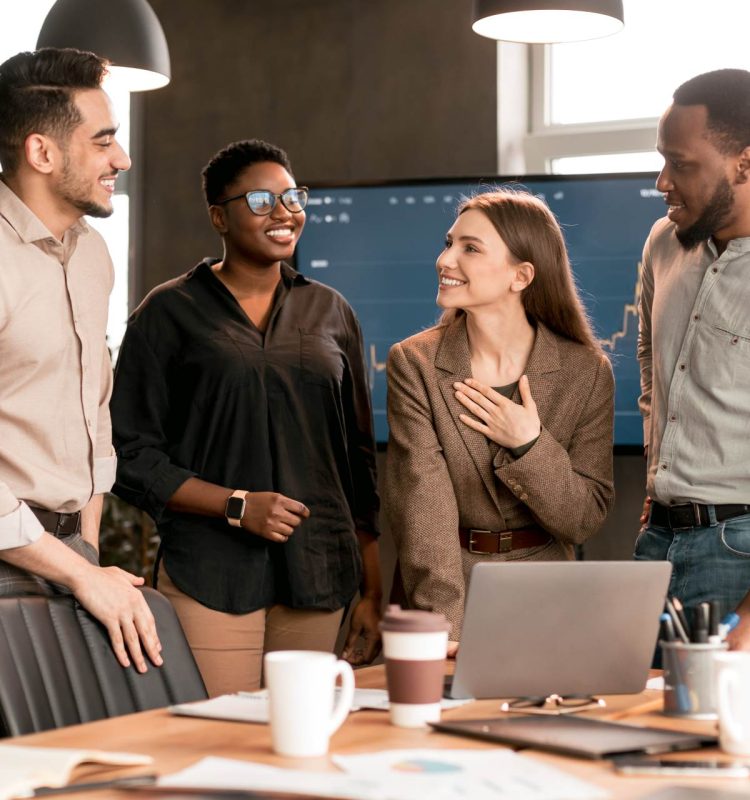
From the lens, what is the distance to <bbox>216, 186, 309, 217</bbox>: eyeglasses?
10.4ft

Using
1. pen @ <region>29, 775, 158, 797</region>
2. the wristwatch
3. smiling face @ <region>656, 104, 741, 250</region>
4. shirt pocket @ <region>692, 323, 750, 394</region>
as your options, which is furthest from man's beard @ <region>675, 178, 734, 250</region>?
pen @ <region>29, 775, 158, 797</region>

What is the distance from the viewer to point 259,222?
3.16 m

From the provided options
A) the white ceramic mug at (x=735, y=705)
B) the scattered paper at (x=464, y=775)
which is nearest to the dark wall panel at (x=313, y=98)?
the white ceramic mug at (x=735, y=705)

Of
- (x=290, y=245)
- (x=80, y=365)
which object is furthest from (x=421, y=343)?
(x=80, y=365)

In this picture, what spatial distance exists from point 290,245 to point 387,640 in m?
1.69

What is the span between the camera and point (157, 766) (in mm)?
1450

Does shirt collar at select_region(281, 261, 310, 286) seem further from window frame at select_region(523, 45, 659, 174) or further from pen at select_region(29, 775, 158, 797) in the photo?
pen at select_region(29, 775, 158, 797)

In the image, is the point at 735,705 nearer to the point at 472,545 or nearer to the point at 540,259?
the point at 472,545

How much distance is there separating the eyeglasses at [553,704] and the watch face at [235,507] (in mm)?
1253

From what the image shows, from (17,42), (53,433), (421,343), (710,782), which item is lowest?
(710,782)

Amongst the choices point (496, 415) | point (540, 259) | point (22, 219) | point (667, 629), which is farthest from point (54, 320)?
point (667, 629)

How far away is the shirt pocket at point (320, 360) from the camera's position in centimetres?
316

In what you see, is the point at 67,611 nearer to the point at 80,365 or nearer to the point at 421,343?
the point at 80,365

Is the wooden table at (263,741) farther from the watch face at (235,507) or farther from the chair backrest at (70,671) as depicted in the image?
the watch face at (235,507)
